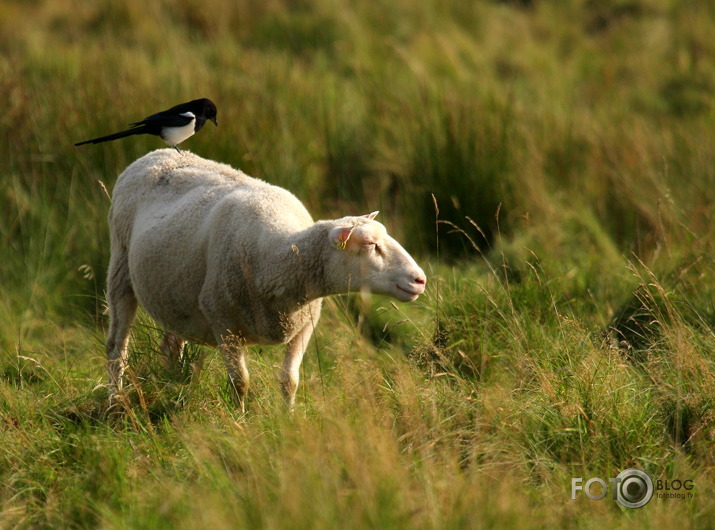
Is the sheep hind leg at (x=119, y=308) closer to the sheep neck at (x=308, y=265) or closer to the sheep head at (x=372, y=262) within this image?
the sheep neck at (x=308, y=265)

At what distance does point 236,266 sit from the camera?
11.7ft

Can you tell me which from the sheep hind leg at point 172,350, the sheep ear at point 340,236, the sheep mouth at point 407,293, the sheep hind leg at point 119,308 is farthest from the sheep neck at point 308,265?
the sheep hind leg at point 119,308

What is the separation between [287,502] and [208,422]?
975 mm

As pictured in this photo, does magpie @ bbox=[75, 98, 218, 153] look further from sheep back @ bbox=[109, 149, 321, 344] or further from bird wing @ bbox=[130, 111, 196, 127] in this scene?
sheep back @ bbox=[109, 149, 321, 344]

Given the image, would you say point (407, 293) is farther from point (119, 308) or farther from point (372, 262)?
point (119, 308)

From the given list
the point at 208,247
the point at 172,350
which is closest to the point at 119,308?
the point at 172,350

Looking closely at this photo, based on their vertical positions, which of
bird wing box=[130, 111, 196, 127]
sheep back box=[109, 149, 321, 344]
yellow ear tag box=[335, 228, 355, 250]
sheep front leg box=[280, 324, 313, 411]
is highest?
bird wing box=[130, 111, 196, 127]

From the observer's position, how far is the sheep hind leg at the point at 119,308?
13.4 ft

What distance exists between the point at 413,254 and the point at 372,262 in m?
2.57

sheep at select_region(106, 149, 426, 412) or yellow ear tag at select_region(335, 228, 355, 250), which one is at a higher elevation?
yellow ear tag at select_region(335, 228, 355, 250)
